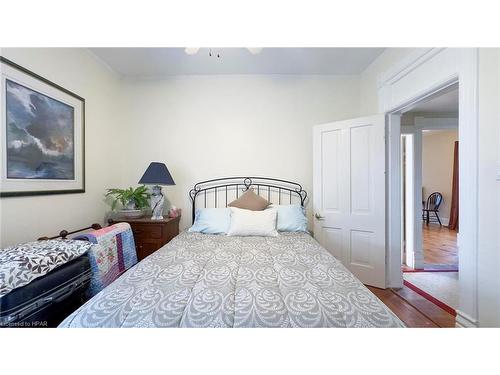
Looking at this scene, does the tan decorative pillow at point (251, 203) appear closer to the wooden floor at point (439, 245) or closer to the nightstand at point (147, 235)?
the nightstand at point (147, 235)

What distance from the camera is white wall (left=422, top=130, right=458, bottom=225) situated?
564 cm

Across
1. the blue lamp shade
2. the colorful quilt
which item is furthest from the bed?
the blue lamp shade

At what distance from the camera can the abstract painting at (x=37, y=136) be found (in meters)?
1.52

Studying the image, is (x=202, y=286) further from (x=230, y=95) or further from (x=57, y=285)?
(x=230, y=95)

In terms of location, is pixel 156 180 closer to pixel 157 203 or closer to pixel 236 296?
pixel 157 203

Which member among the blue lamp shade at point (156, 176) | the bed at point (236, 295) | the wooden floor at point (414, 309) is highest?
the blue lamp shade at point (156, 176)

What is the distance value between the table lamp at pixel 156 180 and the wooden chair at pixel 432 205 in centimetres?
684

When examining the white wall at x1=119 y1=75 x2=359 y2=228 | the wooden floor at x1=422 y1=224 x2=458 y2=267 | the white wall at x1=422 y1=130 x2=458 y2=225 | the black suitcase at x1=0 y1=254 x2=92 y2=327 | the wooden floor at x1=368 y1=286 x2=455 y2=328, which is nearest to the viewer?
the black suitcase at x1=0 y1=254 x2=92 y2=327

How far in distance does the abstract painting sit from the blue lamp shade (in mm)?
673

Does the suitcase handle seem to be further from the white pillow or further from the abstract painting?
the white pillow

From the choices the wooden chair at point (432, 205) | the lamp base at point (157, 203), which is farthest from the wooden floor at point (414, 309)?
the wooden chair at point (432, 205)

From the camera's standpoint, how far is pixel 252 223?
7.24 feet
